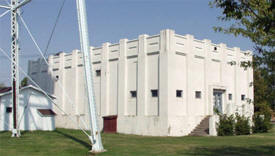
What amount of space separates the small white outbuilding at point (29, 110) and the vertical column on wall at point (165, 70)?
9.31 m

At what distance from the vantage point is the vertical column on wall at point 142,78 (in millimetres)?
26875

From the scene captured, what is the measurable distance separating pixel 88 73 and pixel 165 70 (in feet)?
36.6

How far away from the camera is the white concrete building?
25.9 m

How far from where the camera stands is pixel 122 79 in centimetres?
2864

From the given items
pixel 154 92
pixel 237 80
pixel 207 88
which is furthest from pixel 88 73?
pixel 237 80

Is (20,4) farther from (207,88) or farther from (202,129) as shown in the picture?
(207,88)

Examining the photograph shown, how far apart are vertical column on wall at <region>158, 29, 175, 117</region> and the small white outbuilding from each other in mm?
9310

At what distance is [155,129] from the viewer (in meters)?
26.0

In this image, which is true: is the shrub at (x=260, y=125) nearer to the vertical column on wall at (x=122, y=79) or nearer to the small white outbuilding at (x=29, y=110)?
the vertical column on wall at (x=122, y=79)

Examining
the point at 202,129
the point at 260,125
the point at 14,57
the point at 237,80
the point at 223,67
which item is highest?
the point at 14,57

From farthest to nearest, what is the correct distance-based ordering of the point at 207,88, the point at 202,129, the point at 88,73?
the point at 207,88 < the point at 202,129 < the point at 88,73

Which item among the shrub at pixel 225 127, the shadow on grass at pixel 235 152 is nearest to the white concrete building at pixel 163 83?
the shrub at pixel 225 127

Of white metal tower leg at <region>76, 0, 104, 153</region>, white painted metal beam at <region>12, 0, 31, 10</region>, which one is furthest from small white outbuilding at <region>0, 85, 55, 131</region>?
white metal tower leg at <region>76, 0, 104, 153</region>

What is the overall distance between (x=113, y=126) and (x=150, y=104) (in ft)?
12.9
